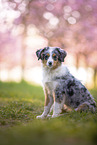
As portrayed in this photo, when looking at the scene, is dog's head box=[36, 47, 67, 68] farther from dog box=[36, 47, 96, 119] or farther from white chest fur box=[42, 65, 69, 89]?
white chest fur box=[42, 65, 69, 89]

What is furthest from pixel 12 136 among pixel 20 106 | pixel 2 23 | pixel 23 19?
pixel 23 19

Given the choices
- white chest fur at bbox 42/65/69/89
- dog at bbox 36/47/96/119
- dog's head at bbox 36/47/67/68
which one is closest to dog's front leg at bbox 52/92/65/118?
dog at bbox 36/47/96/119

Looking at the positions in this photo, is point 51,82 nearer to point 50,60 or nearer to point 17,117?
point 50,60

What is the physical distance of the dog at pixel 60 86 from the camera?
16.5ft

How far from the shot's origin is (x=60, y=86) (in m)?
5.07

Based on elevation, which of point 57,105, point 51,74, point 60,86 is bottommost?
point 57,105

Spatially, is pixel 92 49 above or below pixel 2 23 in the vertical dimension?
below

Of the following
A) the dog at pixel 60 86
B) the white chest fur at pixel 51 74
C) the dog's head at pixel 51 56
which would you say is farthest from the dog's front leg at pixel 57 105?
the dog's head at pixel 51 56

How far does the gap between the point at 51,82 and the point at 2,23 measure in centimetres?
1190

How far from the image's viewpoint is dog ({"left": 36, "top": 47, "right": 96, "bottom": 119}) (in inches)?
198

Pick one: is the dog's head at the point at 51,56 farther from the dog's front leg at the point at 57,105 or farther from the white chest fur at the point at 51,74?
the dog's front leg at the point at 57,105

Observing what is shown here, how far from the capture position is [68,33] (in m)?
16.6

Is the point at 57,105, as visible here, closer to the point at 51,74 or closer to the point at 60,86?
the point at 60,86

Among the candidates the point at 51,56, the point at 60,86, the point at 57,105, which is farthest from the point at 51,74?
the point at 57,105
